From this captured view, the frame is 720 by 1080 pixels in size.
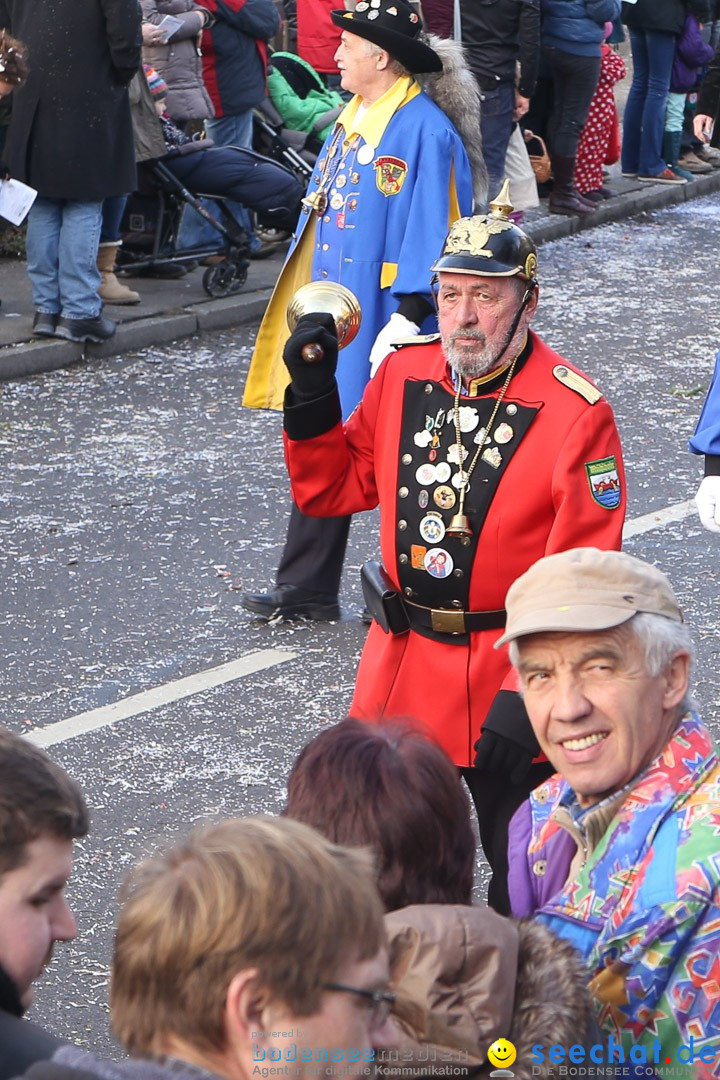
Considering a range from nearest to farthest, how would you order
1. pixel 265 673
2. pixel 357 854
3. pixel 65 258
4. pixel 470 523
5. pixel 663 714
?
pixel 357 854 < pixel 663 714 < pixel 470 523 < pixel 265 673 < pixel 65 258

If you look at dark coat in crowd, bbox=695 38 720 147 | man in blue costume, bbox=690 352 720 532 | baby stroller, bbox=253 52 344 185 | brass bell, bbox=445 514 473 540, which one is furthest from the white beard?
baby stroller, bbox=253 52 344 185

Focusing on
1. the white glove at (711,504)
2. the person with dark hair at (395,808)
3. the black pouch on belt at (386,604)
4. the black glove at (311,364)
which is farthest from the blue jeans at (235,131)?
the person with dark hair at (395,808)

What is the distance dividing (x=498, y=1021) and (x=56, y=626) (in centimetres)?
401

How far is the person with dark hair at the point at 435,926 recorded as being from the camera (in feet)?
6.63

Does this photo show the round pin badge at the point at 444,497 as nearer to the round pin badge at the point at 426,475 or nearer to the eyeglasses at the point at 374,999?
the round pin badge at the point at 426,475

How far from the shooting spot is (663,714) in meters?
2.56

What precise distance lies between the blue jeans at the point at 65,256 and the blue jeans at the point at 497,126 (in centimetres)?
314

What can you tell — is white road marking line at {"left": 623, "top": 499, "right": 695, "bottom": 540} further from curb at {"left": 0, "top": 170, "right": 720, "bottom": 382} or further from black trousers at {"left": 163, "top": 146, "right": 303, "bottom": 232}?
black trousers at {"left": 163, "top": 146, "right": 303, "bottom": 232}

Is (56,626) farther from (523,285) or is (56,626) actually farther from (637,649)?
(637,649)

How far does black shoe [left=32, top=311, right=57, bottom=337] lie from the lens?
9.09m

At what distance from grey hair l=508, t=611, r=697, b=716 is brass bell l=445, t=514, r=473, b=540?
1.08m

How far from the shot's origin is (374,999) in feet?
5.99

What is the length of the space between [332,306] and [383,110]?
1.71 meters

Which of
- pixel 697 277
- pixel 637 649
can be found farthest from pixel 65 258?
pixel 637 649
